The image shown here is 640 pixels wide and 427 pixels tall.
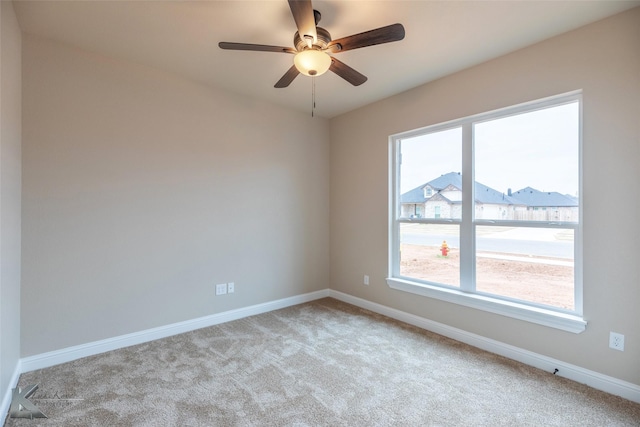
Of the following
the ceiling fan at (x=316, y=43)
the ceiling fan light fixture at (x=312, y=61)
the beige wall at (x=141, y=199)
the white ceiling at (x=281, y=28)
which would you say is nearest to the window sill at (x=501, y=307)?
the beige wall at (x=141, y=199)

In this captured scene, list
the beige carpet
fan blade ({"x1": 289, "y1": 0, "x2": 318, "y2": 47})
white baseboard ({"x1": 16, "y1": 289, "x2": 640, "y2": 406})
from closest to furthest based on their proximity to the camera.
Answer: fan blade ({"x1": 289, "y1": 0, "x2": 318, "y2": 47}) → the beige carpet → white baseboard ({"x1": 16, "y1": 289, "x2": 640, "y2": 406})

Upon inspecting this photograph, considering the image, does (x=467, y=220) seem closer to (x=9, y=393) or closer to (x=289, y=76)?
(x=289, y=76)

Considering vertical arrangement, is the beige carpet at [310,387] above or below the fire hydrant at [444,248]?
below

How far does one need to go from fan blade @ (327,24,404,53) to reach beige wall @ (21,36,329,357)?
6.16 ft

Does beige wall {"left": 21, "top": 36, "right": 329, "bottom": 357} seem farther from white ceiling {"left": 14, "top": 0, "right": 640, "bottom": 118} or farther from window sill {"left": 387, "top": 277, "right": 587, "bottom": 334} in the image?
window sill {"left": 387, "top": 277, "right": 587, "bottom": 334}

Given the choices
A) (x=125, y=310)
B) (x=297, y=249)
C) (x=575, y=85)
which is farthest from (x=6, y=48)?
(x=575, y=85)

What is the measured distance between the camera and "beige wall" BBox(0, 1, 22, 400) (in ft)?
5.96

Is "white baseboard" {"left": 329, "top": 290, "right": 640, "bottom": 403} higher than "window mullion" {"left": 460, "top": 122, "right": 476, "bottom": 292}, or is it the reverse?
"window mullion" {"left": 460, "top": 122, "right": 476, "bottom": 292}

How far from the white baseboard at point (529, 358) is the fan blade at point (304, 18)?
2.88m

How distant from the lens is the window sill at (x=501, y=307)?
2227 millimetres

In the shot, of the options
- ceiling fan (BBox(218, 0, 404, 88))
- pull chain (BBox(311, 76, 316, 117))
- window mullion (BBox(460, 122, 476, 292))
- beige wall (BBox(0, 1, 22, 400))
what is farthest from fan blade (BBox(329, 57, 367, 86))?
beige wall (BBox(0, 1, 22, 400))

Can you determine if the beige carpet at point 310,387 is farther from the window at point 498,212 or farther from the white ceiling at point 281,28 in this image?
the white ceiling at point 281,28

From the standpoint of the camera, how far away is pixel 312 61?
75.3 inches

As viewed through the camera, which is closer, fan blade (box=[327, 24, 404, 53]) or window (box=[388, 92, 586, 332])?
fan blade (box=[327, 24, 404, 53])
